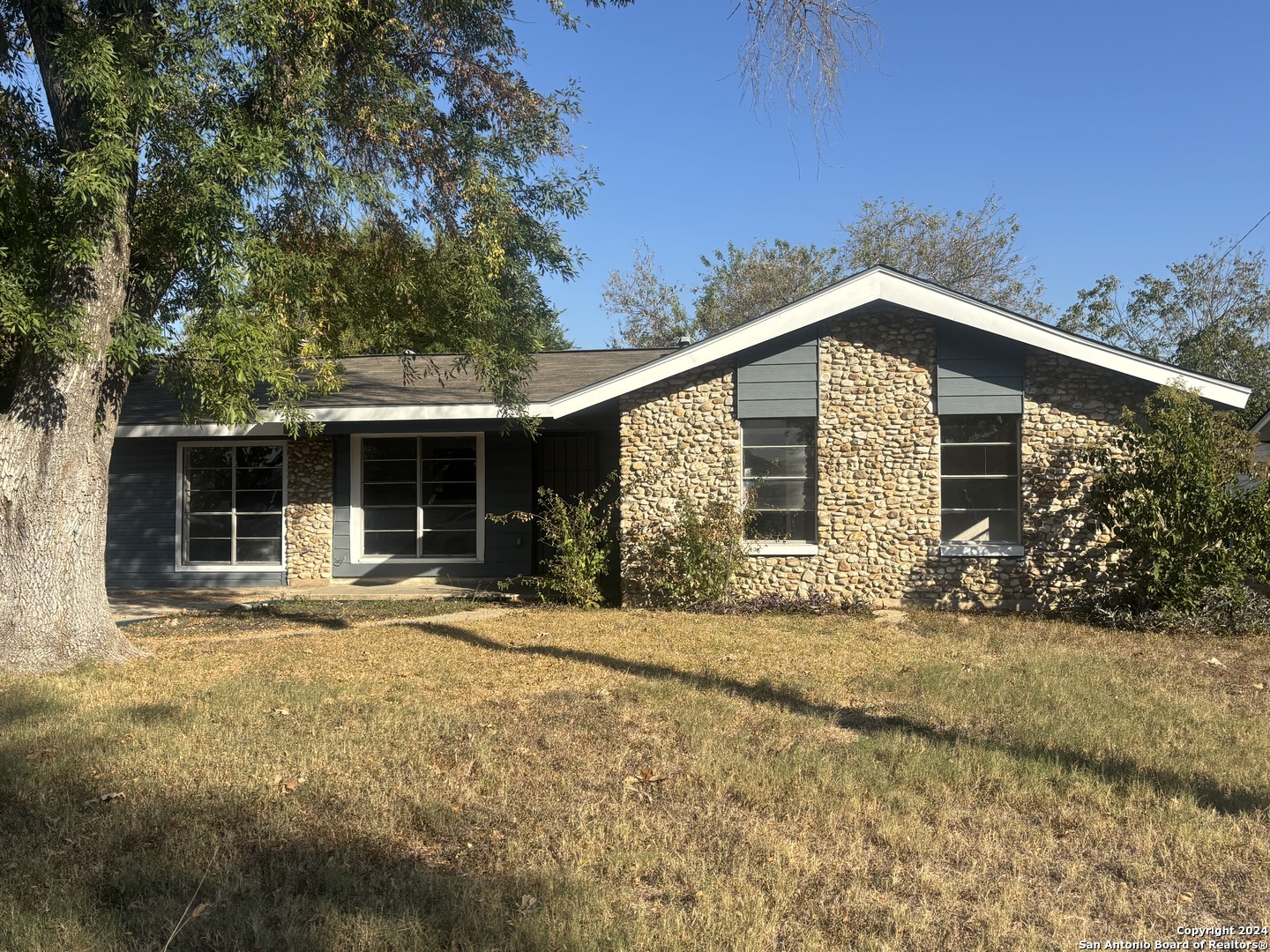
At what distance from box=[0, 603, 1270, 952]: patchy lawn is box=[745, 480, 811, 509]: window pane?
4.16 m

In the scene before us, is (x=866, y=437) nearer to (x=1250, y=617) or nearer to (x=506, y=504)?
(x=1250, y=617)

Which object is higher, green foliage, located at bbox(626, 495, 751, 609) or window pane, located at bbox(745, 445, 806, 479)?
window pane, located at bbox(745, 445, 806, 479)

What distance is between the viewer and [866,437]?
1164 centimetres

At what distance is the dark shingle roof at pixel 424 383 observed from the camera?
13117 millimetres

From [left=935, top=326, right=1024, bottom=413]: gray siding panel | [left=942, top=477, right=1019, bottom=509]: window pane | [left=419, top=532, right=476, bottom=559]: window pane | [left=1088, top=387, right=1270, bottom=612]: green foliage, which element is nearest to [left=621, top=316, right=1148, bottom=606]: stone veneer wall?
[left=935, top=326, right=1024, bottom=413]: gray siding panel

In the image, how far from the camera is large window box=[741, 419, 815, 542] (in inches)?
472

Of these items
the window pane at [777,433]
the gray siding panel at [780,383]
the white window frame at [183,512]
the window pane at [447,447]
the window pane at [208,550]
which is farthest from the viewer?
the window pane at [208,550]

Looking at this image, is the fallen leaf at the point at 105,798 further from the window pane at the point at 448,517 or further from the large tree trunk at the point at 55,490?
the window pane at the point at 448,517

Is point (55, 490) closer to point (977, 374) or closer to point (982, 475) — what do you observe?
point (977, 374)

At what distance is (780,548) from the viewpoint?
466 inches

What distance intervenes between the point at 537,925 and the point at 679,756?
2.11 meters

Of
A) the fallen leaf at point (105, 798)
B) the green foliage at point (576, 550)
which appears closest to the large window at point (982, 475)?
the green foliage at point (576, 550)

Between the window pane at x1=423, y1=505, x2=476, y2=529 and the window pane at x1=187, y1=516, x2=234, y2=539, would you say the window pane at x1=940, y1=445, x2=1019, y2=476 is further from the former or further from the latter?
the window pane at x1=187, y1=516, x2=234, y2=539

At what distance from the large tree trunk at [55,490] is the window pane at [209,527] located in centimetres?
682
